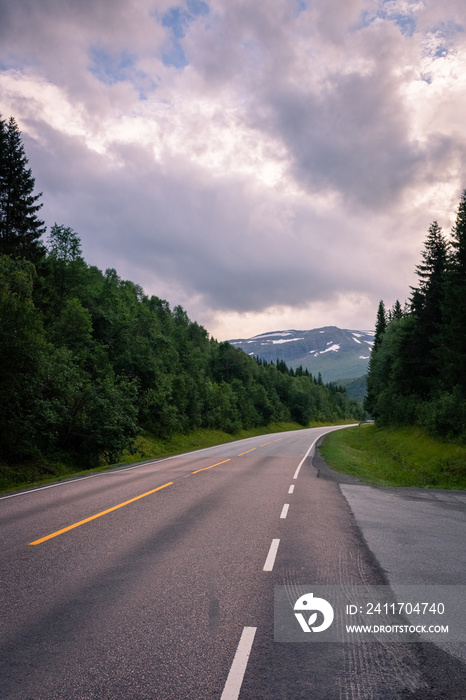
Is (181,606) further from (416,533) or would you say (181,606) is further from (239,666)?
(416,533)

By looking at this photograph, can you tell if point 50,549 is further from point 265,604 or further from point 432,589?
point 432,589

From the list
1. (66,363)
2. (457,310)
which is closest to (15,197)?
(66,363)

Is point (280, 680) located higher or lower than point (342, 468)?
higher

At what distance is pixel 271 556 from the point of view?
722 centimetres

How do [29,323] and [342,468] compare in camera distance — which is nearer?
[29,323]

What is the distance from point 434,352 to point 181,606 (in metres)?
31.2

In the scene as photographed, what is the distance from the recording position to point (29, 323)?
19578mm

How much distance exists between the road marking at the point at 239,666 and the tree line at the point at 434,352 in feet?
77.6

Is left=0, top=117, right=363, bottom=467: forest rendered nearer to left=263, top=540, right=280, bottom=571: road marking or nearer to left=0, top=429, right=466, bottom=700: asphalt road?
left=0, top=429, right=466, bottom=700: asphalt road

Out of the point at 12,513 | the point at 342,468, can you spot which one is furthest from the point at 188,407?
the point at 12,513

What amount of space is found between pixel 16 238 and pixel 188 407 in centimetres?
2959

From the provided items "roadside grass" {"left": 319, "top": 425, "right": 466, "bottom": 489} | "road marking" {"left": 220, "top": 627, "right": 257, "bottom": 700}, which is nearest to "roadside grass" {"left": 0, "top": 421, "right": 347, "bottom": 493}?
"roadside grass" {"left": 319, "top": 425, "right": 466, "bottom": 489}

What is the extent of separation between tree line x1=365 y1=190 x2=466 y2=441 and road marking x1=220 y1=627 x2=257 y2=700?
23.7 meters

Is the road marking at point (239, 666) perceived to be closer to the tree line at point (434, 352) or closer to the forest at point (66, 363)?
the forest at point (66, 363)
